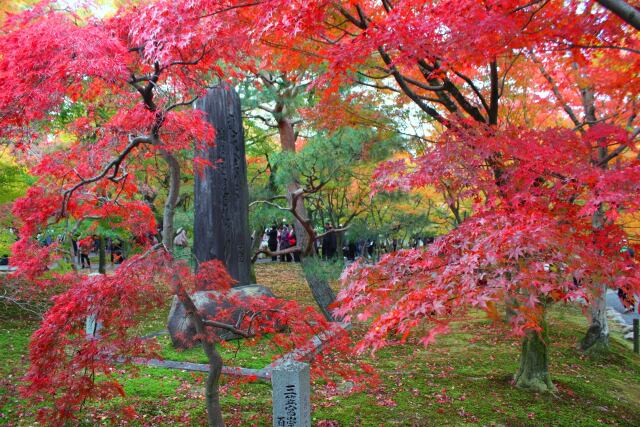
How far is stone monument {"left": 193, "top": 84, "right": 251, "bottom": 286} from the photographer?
27.9 feet

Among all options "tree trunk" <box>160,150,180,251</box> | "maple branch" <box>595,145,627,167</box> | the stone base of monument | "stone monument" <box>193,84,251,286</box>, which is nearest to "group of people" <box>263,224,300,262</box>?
"stone monument" <box>193,84,251,286</box>

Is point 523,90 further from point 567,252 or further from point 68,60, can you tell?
point 68,60

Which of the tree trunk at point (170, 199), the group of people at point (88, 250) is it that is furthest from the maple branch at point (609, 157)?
the group of people at point (88, 250)

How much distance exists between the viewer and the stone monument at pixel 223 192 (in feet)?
27.9

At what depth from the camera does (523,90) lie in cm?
883

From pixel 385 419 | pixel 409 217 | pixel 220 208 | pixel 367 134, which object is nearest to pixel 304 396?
pixel 385 419

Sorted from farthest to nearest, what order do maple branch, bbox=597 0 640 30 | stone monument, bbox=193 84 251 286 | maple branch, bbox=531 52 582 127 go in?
stone monument, bbox=193 84 251 286 < maple branch, bbox=531 52 582 127 < maple branch, bbox=597 0 640 30

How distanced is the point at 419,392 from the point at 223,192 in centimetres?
459

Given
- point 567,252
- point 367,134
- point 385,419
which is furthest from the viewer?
point 367,134

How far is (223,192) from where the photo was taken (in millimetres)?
8555

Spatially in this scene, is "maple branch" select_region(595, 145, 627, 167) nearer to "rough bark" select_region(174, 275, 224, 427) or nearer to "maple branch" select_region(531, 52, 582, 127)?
"maple branch" select_region(531, 52, 582, 127)

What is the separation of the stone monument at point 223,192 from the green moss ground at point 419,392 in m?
1.80

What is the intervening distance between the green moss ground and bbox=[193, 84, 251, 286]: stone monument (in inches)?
70.9

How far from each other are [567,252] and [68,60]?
425 cm
